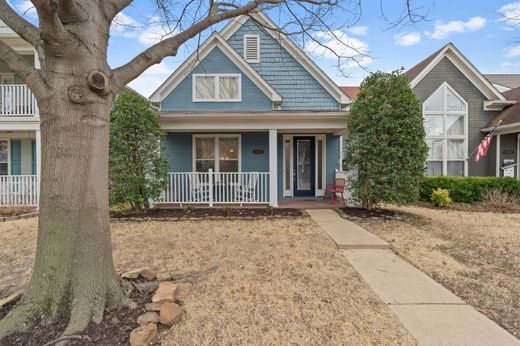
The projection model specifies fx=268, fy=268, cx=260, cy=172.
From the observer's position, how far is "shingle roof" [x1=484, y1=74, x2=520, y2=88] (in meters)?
18.1

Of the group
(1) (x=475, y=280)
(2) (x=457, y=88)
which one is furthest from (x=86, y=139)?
(2) (x=457, y=88)

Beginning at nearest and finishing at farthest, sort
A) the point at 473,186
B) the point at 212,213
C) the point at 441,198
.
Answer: the point at 212,213 < the point at 441,198 < the point at 473,186

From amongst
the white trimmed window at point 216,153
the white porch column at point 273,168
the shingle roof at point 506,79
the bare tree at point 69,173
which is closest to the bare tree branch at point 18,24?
the bare tree at point 69,173

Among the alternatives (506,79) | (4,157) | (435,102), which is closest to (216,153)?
(4,157)

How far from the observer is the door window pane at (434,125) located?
12039mm

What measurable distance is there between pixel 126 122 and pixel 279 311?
6664 millimetres

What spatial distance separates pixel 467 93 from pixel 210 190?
12231mm

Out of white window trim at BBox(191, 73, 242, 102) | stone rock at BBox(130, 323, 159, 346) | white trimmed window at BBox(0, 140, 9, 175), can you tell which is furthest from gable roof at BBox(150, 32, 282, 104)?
stone rock at BBox(130, 323, 159, 346)

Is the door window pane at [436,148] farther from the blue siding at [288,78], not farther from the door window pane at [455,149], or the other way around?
the blue siding at [288,78]

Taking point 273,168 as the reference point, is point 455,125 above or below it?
above

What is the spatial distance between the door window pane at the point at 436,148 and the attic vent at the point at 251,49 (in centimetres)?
848

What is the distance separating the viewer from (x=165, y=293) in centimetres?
296

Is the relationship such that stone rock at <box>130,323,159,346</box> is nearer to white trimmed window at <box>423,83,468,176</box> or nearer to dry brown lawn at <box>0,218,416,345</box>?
dry brown lawn at <box>0,218,416,345</box>

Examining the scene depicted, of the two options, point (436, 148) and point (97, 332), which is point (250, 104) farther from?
point (97, 332)
